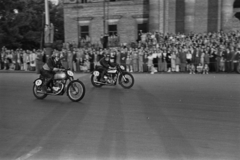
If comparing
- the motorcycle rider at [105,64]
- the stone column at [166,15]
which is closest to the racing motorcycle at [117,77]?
the motorcycle rider at [105,64]

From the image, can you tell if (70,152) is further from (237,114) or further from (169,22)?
(169,22)

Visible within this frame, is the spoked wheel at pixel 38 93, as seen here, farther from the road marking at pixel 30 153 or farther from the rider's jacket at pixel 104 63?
the road marking at pixel 30 153

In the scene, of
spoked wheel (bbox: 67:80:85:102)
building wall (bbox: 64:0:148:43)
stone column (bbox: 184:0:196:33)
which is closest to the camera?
spoked wheel (bbox: 67:80:85:102)

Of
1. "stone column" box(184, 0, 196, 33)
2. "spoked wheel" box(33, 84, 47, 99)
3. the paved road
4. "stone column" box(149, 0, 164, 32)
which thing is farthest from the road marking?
"stone column" box(184, 0, 196, 33)

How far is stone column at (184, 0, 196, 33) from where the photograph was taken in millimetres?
32375

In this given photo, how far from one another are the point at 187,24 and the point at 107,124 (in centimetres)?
2702

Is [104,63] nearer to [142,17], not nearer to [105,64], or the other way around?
[105,64]

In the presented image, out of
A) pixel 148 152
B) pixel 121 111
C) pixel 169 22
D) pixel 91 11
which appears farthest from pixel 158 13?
pixel 148 152

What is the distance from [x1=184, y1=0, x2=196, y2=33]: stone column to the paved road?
70.7 feet

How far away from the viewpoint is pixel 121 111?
902cm

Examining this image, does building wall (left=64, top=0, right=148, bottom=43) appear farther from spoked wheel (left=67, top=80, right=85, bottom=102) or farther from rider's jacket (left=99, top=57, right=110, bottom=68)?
spoked wheel (left=67, top=80, right=85, bottom=102)

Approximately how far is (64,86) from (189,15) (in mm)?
24456

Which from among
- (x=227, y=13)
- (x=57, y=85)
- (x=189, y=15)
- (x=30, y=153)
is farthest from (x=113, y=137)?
(x=227, y=13)

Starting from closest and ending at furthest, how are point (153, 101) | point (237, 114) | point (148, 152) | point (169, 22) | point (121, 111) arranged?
point (148, 152), point (237, 114), point (121, 111), point (153, 101), point (169, 22)
